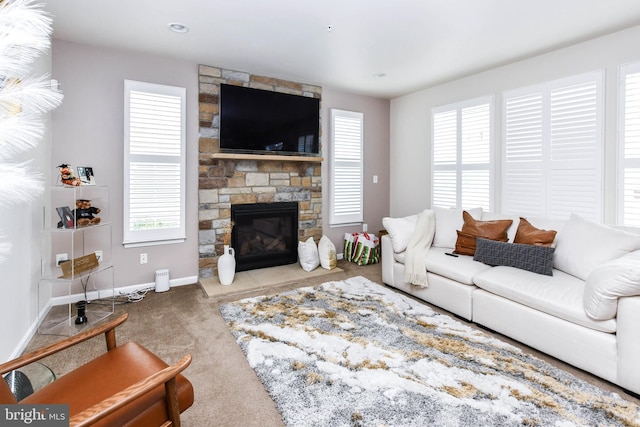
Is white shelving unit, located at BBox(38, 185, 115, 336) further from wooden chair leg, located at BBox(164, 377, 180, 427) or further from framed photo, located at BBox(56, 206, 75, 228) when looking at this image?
wooden chair leg, located at BBox(164, 377, 180, 427)

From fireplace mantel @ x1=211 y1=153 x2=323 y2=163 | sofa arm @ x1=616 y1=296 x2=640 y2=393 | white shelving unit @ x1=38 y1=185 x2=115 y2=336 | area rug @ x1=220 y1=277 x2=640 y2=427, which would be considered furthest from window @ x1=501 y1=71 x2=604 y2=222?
white shelving unit @ x1=38 y1=185 x2=115 y2=336

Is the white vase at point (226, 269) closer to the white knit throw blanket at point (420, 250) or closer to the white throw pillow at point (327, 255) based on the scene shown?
the white throw pillow at point (327, 255)

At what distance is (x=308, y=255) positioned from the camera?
13.9ft

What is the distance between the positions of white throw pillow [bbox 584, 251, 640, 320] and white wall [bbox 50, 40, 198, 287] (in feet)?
12.0

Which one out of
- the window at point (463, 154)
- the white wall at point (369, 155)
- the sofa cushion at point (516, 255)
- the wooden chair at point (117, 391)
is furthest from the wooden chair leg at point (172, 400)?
the window at point (463, 154)

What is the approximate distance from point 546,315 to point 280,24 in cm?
304

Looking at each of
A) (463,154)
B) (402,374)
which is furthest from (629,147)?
(402,374)

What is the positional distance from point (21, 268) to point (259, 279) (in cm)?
212

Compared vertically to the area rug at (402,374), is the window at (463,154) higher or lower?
higher

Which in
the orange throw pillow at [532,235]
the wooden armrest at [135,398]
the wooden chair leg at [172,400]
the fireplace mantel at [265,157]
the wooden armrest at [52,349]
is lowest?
the wooden chair leg at [172,400]

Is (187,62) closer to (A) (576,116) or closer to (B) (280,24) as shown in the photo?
(B) (280,24)

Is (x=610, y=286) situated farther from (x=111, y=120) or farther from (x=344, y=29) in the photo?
(x=111, y=120)

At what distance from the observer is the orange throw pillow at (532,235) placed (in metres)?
2.80

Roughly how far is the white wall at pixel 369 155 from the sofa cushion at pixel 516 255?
7.34 ft
